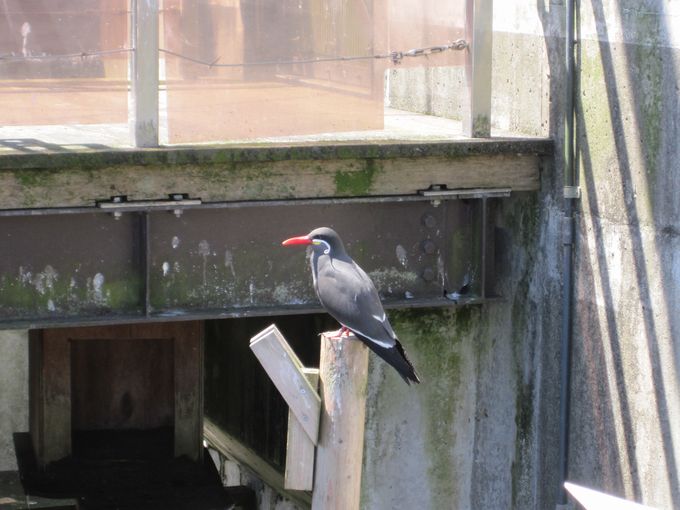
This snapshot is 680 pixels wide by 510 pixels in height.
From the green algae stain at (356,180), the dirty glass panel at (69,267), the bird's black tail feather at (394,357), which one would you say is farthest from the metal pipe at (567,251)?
the dirty glass panel at (69,267)

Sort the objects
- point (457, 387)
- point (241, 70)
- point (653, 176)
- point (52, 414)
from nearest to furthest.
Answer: point (653, 176) → point (241, 70) → point (457, 387) → point (52, 414)

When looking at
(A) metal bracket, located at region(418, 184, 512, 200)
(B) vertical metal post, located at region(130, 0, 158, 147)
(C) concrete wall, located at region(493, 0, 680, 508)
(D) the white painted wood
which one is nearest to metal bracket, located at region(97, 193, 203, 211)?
(B) vertical metal post, located at region(130, 0, 158, 147)

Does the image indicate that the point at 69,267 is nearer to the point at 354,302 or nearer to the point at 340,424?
the point at 354,302

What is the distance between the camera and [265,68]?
688cm

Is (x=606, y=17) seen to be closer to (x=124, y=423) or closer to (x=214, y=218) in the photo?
(x=214, y=218)

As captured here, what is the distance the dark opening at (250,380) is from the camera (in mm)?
8555

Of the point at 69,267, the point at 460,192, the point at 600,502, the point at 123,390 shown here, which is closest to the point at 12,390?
the point at 123,390

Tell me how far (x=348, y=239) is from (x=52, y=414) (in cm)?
295

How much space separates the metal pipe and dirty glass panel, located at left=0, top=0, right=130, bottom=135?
7.99 feet

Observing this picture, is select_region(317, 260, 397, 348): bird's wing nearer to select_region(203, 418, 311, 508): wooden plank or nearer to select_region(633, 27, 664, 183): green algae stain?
select_region(633, 27, 664, 183): green algae stain

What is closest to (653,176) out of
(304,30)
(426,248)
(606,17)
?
(606,17)

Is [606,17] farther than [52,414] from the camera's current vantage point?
No

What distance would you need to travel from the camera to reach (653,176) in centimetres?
630

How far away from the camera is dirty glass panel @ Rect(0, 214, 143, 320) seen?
654 cm
